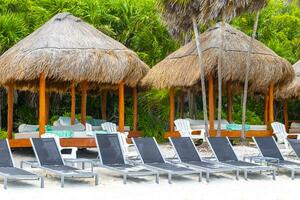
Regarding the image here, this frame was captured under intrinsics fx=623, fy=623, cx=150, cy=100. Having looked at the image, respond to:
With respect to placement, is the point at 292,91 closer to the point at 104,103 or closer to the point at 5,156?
the point at 104,103

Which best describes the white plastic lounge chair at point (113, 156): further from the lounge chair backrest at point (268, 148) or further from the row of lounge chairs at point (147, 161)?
the lounge chair backrest at point (268, 148)

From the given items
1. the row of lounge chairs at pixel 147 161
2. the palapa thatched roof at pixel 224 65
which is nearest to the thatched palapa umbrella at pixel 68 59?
the palapa thatched roof at pixel 224 65

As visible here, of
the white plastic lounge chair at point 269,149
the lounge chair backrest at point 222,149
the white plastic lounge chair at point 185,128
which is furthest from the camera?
the white plastic lounge chair at point 185,128

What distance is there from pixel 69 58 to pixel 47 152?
5.17 meters

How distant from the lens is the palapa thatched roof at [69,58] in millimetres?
14469

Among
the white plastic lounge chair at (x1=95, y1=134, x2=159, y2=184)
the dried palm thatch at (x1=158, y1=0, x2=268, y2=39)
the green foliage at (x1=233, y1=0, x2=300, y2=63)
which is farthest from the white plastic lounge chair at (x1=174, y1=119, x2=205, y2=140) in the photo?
the green foliage at (x1=233, y1=0, x2=300, y2=63)

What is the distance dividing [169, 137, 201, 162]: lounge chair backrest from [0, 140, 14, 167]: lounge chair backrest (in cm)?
276

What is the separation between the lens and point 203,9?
1539 centimetres

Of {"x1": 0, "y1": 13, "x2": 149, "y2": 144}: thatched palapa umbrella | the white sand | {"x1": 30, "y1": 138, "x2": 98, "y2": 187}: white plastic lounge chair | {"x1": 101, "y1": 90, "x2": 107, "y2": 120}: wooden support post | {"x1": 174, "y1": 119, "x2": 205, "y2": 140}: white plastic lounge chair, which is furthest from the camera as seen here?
{"x1": 101, "y1": 90, "x2": 107, "y2": 120}: wooden support post

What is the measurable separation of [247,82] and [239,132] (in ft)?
5.16

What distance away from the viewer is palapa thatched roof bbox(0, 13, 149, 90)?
47.5 feet

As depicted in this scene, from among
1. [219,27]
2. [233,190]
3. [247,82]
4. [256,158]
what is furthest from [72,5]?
[233,190]

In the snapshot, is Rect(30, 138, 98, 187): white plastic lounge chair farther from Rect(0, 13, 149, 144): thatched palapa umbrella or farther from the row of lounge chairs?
Rect(0, 13, 149, 144): thatched palapa umbrella

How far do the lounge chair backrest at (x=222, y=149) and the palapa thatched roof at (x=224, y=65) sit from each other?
513cm
